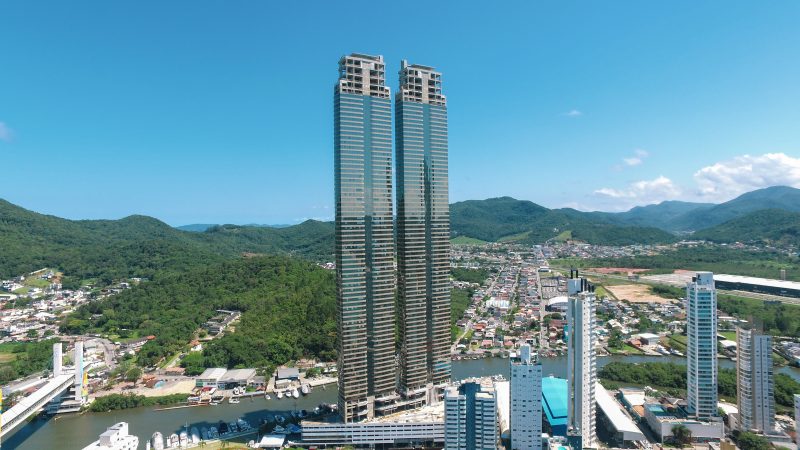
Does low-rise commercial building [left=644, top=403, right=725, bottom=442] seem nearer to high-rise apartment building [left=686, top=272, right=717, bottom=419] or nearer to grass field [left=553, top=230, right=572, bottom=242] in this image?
high-rise apartment building [left=686, top=272, right=717, bottom=419]

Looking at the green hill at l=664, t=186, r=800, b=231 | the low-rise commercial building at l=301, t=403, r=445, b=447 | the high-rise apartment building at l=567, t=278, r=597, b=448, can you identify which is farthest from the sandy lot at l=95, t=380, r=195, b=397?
the green hill at l=664, t=186, r=800, b=231

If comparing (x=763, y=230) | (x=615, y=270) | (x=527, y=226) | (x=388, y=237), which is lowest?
(x=615, y=270)

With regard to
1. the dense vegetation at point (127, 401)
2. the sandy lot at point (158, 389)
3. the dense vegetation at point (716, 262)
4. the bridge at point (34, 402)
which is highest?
the dense vegetation at point (716, 262)

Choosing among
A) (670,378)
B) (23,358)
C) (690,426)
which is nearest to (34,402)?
(23,358)

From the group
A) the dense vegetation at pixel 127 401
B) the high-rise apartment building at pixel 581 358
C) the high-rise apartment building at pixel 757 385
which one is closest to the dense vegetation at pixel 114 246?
the dense vegetation at pixel 127 401

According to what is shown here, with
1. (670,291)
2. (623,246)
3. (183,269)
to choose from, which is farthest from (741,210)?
(183,269)

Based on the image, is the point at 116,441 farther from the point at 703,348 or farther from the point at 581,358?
the point at 703,348

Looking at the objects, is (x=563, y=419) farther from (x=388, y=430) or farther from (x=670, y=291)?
(x=670, y=291)

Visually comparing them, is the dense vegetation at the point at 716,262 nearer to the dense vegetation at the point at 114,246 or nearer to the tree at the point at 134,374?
the dense vegetation at the point at 114,246
